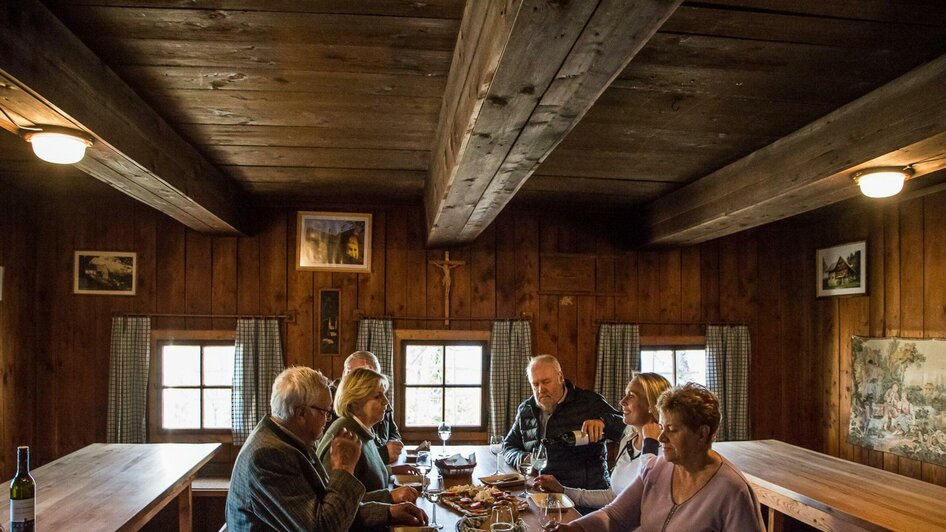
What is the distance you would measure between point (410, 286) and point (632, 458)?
9.02 feet

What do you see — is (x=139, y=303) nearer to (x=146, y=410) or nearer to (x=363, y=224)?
(x=146, y=410)

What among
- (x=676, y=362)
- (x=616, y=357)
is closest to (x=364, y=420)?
(x=616, y=357)

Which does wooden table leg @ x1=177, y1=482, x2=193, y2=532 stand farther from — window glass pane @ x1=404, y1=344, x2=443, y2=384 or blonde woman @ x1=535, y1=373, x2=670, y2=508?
blonde woman @ x1=535, y1=373, x2=670, y2=508

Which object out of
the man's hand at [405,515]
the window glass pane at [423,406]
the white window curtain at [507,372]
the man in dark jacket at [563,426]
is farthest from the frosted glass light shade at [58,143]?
the white window curtain at [507,372]

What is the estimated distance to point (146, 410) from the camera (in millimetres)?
4918

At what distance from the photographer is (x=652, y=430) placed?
2816mm

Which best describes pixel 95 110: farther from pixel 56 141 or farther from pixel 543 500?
pixel 543 500

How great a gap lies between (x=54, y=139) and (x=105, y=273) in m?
2.98

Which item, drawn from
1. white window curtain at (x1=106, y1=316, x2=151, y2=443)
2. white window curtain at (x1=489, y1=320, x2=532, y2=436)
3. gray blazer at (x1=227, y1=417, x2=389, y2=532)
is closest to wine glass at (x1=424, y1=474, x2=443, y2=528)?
gray blazer at (x1=227, y1=417, x2=389, y2=532)

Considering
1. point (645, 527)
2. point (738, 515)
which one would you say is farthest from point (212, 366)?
point (738, 515)

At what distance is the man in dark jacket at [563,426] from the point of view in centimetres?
338

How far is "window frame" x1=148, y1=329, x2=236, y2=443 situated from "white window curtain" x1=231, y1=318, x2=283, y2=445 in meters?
0.14

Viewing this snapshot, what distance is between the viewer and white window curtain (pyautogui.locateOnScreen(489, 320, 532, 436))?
5188 mm

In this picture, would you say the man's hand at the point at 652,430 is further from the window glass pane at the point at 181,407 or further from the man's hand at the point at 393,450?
the window glass pane at the point at 181,407
